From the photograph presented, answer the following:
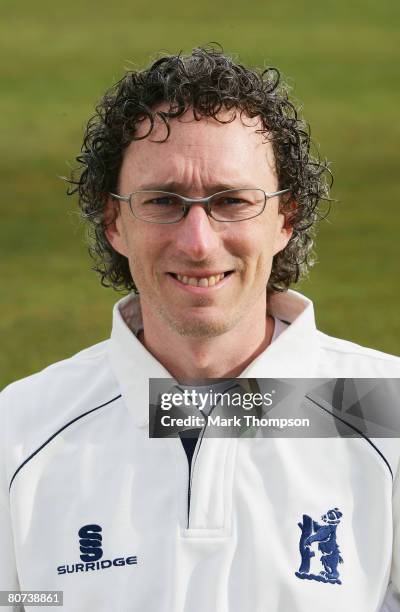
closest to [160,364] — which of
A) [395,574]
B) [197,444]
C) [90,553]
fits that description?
[197,444]

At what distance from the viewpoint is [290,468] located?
3.24 meters

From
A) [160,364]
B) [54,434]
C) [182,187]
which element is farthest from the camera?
[160,364]

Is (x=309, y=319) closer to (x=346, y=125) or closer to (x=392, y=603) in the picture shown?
(x=392, y=603)

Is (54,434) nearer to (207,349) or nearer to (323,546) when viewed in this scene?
(207,349)

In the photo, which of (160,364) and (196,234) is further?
(160,364)

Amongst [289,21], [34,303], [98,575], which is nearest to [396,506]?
[98,575]

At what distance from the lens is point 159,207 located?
3291 millimetres

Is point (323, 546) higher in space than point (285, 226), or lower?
lower

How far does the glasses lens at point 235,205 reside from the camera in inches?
128

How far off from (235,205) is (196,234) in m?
0.13

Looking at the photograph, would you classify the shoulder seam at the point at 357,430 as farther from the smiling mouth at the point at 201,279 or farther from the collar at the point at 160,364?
the smiling mouth at the point at 201,279

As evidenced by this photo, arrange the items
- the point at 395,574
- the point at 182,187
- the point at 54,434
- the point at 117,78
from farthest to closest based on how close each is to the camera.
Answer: the point at 117,78
the point at 54,434
the point at 182,187
the point at 395,574

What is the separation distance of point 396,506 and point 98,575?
0.75 m

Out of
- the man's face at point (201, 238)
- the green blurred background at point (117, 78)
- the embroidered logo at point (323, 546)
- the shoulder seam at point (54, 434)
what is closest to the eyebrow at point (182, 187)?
the man's face at point (201, 238)
